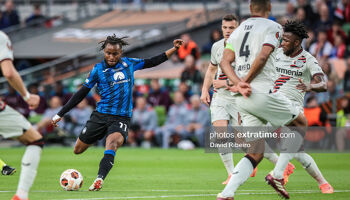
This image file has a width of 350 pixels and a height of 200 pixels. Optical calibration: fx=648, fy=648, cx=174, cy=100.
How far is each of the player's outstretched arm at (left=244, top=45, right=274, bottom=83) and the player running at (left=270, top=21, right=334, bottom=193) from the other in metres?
1.92

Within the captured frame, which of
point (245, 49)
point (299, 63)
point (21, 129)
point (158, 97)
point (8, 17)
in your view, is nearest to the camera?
point (21, 129)

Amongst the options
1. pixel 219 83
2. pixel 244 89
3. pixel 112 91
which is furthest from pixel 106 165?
pixel 244 89

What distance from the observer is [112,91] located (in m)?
10.5

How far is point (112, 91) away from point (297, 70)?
116 inches

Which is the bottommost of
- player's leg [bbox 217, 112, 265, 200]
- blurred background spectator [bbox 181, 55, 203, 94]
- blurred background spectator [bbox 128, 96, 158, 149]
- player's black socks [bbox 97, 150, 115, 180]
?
blurred background spectator [bbox 128, 96, 158, 149]

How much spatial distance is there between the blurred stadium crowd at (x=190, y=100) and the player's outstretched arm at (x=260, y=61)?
37.6 feet

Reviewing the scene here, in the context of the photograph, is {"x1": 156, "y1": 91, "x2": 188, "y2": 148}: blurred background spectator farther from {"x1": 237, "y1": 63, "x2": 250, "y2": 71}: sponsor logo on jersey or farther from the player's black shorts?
{"x1": 237, "y1": 63, "x2": 250, "y2": 71}: sponsor logo on jersey

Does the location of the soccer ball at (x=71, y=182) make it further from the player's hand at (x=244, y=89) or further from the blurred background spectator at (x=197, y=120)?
the blurred background spectator at (x=197, y=120)

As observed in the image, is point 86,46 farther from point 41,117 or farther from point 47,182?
point 47,182

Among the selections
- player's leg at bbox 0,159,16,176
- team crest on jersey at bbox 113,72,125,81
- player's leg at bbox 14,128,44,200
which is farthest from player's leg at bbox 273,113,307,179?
player's leg at bbox 0,159,16,176

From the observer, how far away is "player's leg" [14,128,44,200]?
723 centimetres

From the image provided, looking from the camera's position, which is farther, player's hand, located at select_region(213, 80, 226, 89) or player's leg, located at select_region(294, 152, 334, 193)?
player's hand, located at select_region(213, 80, 226, 89)

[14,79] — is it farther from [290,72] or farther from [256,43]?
[290,72]

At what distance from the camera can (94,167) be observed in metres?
14.7
